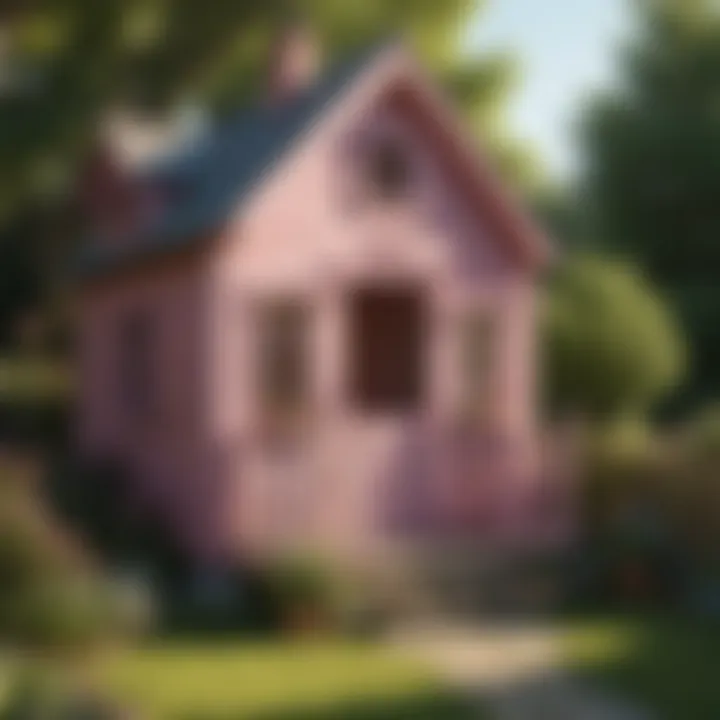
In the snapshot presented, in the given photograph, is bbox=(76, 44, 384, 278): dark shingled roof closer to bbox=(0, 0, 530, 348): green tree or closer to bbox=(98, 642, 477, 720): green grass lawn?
bbox=(0, 0, 530, 348): green tree

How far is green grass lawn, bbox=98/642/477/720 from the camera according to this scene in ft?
3.71

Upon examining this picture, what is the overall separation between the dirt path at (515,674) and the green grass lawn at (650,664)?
2 centimetres

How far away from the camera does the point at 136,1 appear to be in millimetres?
1335

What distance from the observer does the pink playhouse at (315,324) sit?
129 cm

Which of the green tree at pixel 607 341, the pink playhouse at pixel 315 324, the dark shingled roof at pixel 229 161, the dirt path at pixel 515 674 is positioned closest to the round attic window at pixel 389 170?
Answer: the pink playhouse at pixel 315 324

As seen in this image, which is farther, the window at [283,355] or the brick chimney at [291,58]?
the window at [283,355]

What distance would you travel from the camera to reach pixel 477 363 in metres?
1.42

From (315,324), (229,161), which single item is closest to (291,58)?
(229,161)

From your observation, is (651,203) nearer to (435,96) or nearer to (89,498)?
(435,96)

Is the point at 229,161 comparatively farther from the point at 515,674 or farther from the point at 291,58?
the point at 515,674

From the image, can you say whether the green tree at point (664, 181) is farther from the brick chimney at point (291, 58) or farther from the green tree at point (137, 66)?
the brick chimney at point (291, 58)

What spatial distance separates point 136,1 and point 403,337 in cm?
51

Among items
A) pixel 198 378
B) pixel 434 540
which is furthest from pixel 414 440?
pixel 198 378

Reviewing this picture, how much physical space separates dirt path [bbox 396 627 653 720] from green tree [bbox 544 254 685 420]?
28 cm
